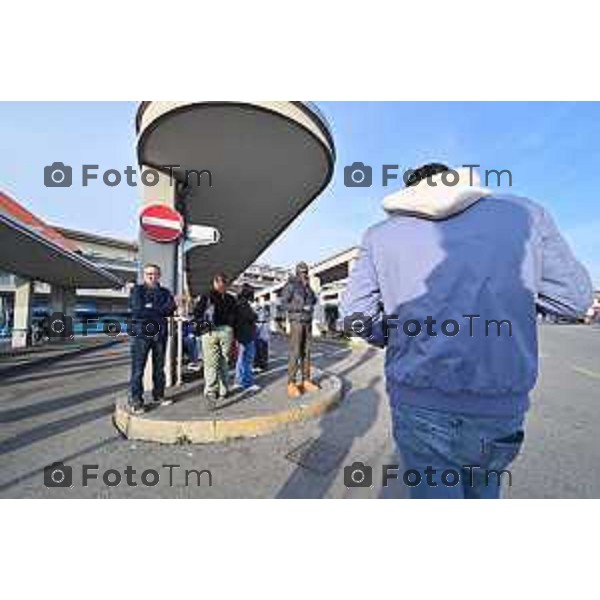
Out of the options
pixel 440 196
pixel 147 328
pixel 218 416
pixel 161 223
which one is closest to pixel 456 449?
pixel 440 196

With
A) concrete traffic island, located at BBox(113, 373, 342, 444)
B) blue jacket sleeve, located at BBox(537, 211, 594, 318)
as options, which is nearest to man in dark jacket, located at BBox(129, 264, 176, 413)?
concrete traffic island, located at BBox(113, 373, 342, 444)

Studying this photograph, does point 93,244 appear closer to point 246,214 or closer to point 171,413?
point 246,214

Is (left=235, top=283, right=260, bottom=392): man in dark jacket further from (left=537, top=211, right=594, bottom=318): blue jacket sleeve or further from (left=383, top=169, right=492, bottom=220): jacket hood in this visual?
(left=537, top=211, right=594, bottom=318): blue jacket sleeve

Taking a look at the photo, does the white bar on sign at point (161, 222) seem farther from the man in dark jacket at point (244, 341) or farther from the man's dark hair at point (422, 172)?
the man's dark hair at point (422, 172)

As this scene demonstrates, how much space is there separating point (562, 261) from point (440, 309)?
1.70ft

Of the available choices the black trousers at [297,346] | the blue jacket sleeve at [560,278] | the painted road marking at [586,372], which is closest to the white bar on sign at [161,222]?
the black trousers at [297,346]

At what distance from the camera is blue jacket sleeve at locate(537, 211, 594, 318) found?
146cm

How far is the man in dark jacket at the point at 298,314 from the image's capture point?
5578mm

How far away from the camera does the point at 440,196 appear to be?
1.43m

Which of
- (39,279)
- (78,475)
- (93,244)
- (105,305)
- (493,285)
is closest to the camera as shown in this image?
(493,285)

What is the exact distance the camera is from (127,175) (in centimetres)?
530

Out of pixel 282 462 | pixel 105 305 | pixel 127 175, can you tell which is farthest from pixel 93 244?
pixel 282 462

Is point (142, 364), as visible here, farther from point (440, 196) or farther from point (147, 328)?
point (440, 196)

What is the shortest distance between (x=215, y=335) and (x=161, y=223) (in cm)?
171
